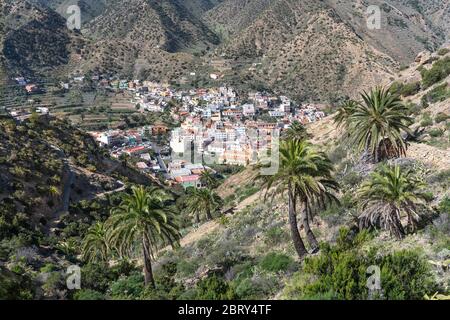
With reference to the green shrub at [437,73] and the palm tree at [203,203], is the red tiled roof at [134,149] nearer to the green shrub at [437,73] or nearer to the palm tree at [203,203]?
the palm tree at [203,203]

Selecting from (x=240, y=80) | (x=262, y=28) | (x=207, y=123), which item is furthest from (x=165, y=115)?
(x=262, y=28)

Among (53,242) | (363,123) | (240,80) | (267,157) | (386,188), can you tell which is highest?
(240,80)

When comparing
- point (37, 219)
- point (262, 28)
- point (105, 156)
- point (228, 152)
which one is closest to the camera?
point (37, 219)

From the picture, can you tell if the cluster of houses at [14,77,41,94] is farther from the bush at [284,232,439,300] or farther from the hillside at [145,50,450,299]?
the bush at [284,232,439,300]

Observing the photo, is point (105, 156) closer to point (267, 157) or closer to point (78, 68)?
point (267, 157)

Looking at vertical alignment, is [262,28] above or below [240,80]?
above

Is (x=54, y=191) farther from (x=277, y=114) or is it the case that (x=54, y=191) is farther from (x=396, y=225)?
(x=277, y=114)

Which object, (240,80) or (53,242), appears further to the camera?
(240,80)

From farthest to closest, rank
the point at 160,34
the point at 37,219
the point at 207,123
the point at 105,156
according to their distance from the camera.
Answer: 1. the point at 160,34
2. the point at 207,123
3. the point at 105,156
4. the point at 37,219

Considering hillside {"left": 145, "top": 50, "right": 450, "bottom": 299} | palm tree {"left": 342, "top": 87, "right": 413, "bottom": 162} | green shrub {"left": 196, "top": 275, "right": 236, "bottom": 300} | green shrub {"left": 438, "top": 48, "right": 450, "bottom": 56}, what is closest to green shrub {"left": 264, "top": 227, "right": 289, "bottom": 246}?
hillside {"left": 145, "top": 50, "right": 450, "bottom": 299}
